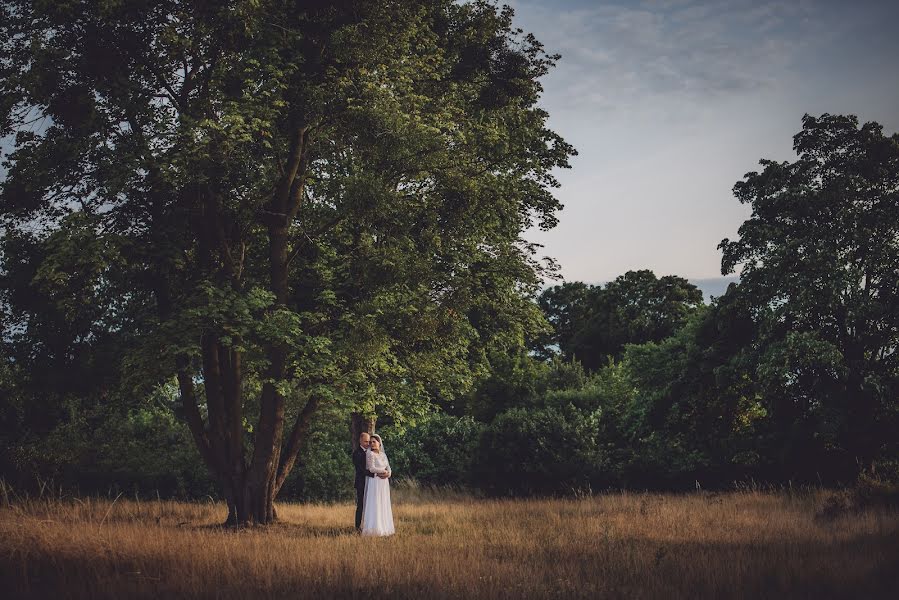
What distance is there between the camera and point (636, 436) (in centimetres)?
→ 2561

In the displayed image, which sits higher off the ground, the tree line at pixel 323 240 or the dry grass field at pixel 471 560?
the tree line at pixel 323 240

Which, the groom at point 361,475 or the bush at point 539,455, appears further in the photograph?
the bush at point 539,455

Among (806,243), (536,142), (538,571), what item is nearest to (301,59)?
(536,142)

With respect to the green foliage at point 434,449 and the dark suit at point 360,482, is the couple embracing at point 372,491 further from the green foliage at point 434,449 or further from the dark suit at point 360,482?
the green foliage at point 434,449

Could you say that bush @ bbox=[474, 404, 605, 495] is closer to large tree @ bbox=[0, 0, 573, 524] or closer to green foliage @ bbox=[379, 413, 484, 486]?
green foliage @ bbox=[379, 413, 484, 486]

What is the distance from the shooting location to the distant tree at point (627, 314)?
50781 mm

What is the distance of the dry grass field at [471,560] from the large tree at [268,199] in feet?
10.5

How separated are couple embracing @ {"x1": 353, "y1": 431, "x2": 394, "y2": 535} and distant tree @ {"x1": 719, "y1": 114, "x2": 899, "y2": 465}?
1197 centimetres

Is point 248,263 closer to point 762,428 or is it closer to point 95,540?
point 95,540

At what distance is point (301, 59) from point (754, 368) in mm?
16784

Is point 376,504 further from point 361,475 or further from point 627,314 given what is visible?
point 627,314

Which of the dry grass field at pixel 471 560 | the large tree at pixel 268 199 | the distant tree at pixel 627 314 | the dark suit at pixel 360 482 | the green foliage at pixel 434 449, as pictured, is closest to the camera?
the dry grass field at pixel 471 560

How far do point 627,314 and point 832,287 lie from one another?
33.9 m

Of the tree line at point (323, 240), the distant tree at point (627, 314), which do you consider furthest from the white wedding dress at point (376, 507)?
the distant tree at point (627, 314)
